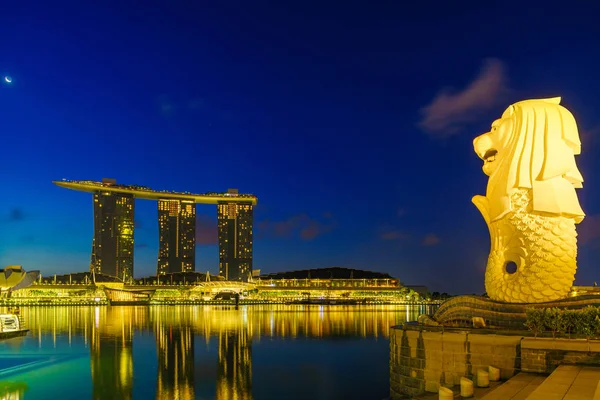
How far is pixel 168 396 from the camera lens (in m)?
22.9

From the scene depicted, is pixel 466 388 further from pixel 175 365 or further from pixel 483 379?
pixel 175 365

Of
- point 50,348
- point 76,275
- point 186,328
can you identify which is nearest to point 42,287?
point 76,275

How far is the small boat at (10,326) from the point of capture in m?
30.6

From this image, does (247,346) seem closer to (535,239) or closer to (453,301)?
(453,301)

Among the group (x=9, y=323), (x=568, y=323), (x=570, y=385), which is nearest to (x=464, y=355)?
(x=568, y=323)

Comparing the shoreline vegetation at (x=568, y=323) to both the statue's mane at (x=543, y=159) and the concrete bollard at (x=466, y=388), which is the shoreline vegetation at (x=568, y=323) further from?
the statue's mane at (x=543, y=159)

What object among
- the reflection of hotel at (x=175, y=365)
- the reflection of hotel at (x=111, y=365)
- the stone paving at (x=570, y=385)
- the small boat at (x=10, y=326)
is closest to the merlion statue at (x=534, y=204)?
the stone paving at (x=570, y=385)

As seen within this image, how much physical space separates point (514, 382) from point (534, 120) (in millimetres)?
13123

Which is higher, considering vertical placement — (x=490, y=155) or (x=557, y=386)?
(x=490, y=155)

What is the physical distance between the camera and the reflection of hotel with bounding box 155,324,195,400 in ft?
77.9

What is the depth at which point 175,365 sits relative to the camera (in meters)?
30.9

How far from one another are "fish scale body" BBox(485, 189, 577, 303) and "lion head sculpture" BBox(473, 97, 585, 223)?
0.40 meters

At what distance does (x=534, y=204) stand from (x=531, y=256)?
2.05 meters

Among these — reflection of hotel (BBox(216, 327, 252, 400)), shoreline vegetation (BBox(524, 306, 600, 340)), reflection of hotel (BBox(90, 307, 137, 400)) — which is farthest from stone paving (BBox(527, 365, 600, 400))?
reflection of hotel (BBox(90, 307, 137, 400))
